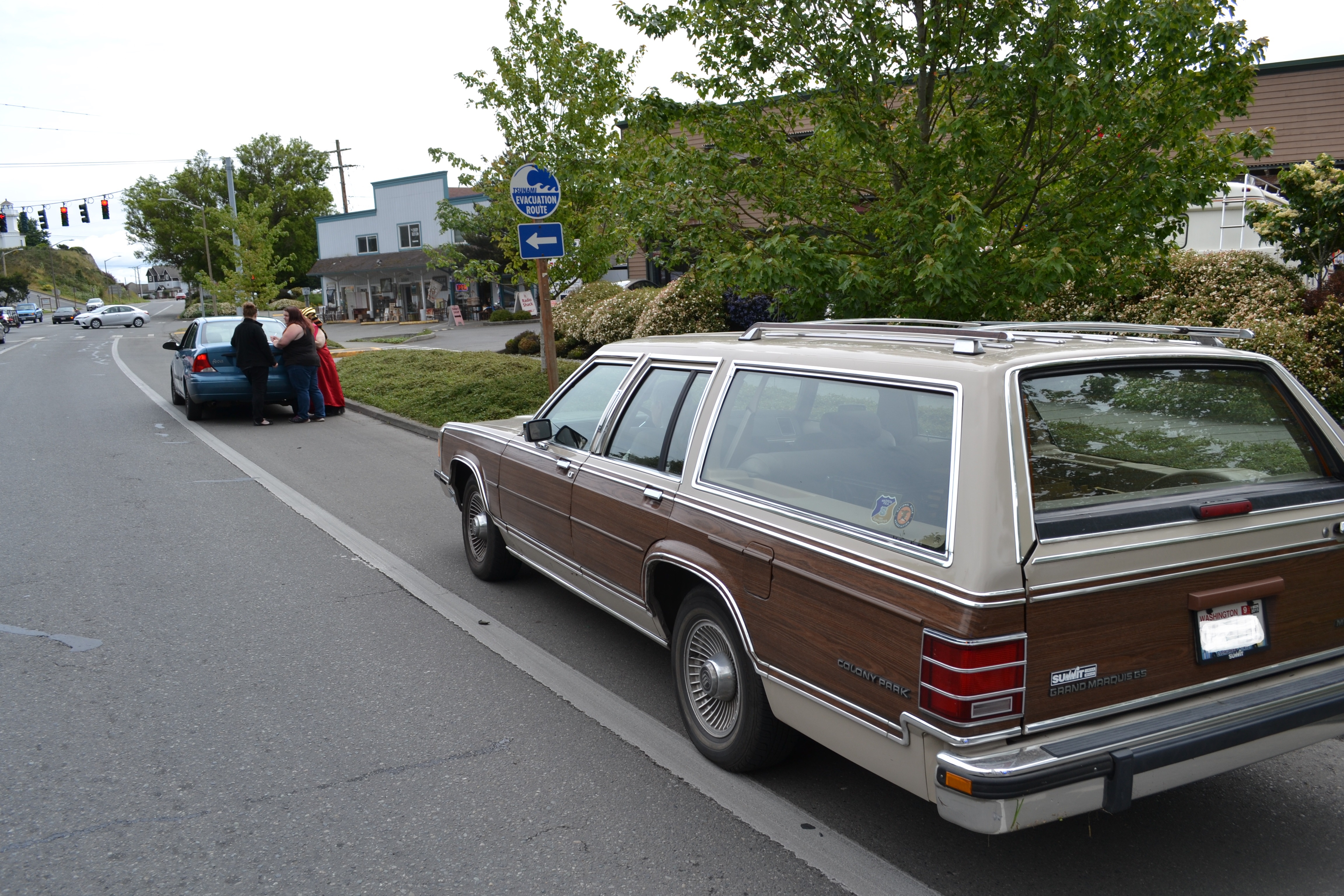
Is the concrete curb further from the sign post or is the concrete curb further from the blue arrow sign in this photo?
the blue arrow sign

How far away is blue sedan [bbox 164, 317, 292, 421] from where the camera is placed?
13.4 m

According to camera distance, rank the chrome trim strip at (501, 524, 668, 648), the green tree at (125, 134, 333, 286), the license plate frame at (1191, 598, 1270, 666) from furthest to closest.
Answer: the green tree at (125, 134, 333, 286) < the chrome trim strip at (501, 524, 668, 648) < the license plate frame at (1191, 598, 1270, 666)

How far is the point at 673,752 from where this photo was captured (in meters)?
3.87

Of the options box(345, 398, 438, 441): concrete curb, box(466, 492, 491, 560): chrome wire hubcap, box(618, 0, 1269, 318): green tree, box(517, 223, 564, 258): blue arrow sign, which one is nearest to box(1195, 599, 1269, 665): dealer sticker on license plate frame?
box(618, 0, 1269, 318): green tree

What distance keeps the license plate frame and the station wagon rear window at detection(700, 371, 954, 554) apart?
0.88m

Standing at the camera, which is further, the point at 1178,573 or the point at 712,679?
the point at 712,679

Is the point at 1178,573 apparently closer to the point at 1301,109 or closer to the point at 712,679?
the point at 712,679

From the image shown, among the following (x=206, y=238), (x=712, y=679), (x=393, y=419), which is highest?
(x=206, y=238)

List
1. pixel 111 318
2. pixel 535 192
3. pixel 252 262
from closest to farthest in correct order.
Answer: pixel 535 192, pixel 252 262, pixel 111 318

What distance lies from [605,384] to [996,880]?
2945 mm

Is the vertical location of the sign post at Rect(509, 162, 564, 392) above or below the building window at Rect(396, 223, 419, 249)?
below

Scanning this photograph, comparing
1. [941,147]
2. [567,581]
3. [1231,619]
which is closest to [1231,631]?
[1231,619]

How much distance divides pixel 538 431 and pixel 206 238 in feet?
201

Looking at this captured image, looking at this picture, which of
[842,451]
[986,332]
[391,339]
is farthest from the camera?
[391,339]
